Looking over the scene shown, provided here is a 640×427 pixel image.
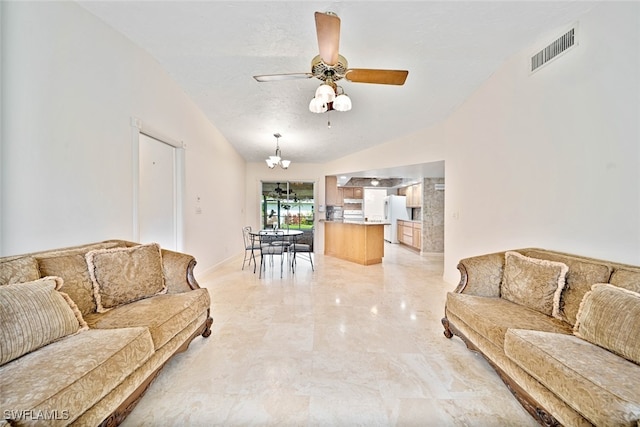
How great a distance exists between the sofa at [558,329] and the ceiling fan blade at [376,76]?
1.74 metres

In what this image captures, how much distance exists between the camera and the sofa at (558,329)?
108cm

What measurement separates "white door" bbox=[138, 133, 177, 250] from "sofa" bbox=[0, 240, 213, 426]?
131 centimetres

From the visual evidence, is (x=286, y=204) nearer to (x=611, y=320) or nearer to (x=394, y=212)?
(x=394, y=212)

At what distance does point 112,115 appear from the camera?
2262 mm

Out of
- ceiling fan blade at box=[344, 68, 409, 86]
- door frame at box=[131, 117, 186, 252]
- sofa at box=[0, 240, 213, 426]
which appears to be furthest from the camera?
door frame at box=[131, 117, 186, 252]

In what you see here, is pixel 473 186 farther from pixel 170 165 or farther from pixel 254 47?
pixel 170 165

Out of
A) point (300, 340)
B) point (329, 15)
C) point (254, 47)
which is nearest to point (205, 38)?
point (254, 47)

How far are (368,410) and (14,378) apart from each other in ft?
5.45

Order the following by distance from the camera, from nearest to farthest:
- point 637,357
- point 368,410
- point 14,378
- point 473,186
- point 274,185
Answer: point 14,378, point 637,357, point 368,410, point 473,186, point 274,185

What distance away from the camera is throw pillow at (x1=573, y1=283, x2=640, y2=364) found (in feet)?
3.99

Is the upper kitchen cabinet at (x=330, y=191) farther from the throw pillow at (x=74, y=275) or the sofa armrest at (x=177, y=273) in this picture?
the throw pillow at (x=74, y=275)

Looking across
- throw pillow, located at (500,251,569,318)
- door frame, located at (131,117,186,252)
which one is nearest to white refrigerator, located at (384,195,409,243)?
throw pillow, located at (500,251,569,318)

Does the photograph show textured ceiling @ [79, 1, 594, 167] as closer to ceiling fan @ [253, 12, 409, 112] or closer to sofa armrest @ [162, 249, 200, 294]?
ceiling fan @ [253, 12, 409, 112]

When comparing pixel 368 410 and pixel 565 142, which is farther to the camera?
pixel 565 142
